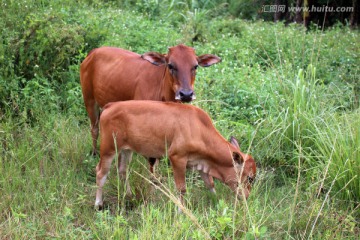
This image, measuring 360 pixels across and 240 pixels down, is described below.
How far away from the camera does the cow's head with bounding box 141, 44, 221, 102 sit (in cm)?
576

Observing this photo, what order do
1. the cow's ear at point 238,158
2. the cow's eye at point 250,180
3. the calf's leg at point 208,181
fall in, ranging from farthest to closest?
1. the calf's leg at point 208,181
2. the cow's eye at point 250,180
3. the cow's ear at point 238,158

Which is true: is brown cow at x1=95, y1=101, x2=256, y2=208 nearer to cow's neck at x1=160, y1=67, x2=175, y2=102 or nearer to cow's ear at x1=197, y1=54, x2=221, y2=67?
cow's neck at x1=160, y1=67, x2=175, y2=102

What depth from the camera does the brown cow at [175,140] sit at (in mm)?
5312

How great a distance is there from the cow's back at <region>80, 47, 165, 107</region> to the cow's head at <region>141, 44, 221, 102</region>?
0.76 ft

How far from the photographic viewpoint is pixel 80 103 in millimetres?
7773

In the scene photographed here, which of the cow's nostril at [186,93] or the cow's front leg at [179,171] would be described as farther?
the cow's nostril at [186,93]

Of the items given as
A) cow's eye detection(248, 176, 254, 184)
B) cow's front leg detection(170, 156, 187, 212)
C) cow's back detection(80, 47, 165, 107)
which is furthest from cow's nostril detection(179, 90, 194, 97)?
cow's eye detection(248, 176, 254, 184)

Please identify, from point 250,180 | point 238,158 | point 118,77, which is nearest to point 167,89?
point 118,77

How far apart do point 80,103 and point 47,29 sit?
1.13 m

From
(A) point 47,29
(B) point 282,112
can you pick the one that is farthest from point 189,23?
(B) point 282,112

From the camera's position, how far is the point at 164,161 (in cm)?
636

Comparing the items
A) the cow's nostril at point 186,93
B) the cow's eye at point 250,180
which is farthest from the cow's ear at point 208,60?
the cow's eye at point 250,180

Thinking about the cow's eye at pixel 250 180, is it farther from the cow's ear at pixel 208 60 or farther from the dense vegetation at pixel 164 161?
the cow's ear at pixel 208 60

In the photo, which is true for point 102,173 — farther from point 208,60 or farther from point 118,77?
point 208,60
